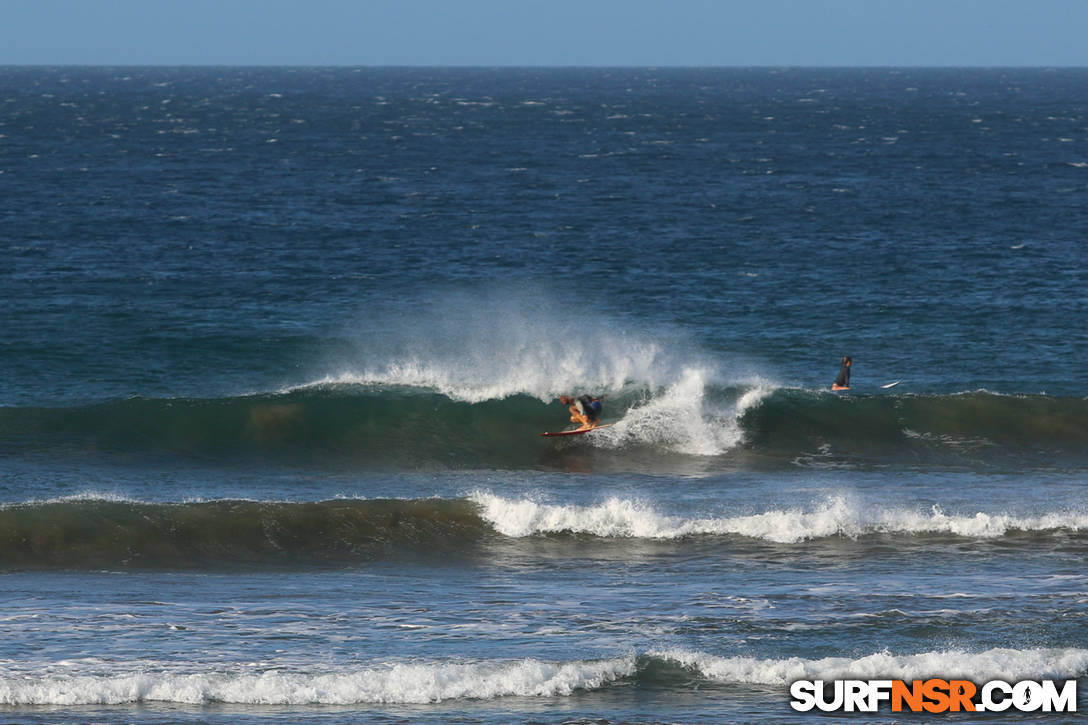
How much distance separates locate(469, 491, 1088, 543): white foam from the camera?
984 inches

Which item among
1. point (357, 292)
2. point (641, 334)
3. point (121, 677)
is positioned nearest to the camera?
point (121, 677)

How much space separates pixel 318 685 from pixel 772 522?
1026cm

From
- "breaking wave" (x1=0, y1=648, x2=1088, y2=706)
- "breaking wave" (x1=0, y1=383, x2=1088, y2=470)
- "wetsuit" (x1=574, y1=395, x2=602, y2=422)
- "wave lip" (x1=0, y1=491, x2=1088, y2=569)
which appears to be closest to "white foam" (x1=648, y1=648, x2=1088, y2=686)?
"breaking wave" (x1=0, y1=648, x2=1088, y2=706)

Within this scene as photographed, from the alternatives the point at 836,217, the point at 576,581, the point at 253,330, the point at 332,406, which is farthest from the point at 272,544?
the point at 836,217

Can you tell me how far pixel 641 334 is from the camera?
4450 cm

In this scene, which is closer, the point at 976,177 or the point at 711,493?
the point at 711,493

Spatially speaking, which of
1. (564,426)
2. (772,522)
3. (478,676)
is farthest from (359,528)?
(564,426)

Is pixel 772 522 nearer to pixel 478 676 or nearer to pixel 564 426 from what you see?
pixel 478 676

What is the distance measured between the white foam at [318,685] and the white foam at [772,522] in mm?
7182

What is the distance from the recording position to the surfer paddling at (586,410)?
3234 cm

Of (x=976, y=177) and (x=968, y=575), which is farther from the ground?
(x=976, y=177)

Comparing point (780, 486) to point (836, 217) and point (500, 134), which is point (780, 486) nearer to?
point (836, 217)

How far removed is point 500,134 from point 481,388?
91.2 meters

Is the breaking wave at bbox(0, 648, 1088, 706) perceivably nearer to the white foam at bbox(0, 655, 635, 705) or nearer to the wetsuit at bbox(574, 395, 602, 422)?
the white foam at bbox(0, 655, 635, 705)
